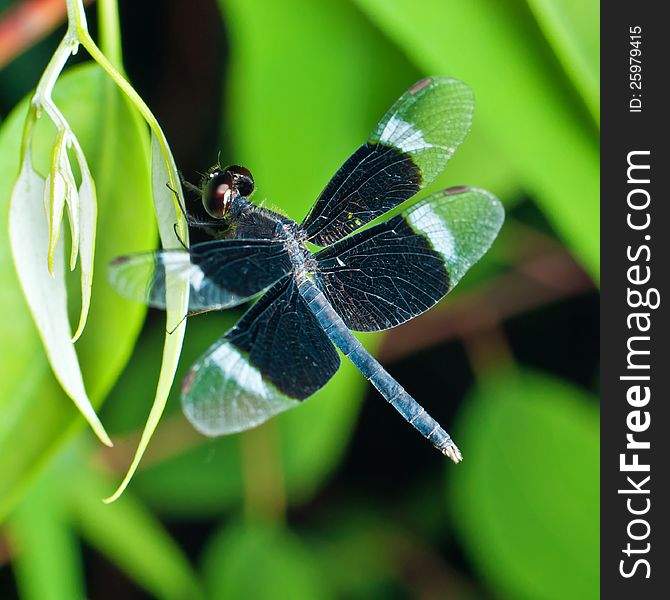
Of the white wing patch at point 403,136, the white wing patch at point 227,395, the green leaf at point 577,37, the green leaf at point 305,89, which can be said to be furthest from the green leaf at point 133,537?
the green leaf at point 577,37

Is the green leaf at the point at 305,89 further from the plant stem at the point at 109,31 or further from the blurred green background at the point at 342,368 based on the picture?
the plant stem at the point at 109,31

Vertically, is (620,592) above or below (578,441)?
below

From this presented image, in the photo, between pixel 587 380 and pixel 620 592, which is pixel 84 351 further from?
pixel 587 380

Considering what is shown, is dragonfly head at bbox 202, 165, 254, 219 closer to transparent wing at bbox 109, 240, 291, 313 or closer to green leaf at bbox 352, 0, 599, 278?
transparent wing at bbox 109, 240, 291, 313

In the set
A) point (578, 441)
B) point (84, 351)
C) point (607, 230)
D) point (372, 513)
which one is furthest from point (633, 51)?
point (372, 513)

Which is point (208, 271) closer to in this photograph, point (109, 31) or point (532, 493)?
point (109, 31)

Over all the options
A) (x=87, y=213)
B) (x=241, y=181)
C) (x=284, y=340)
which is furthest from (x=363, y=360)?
(x=87, y=213)
